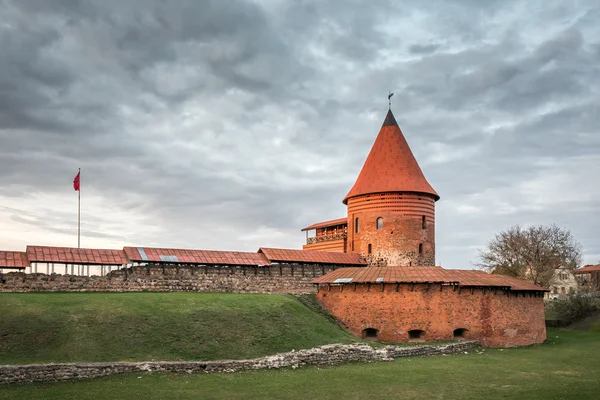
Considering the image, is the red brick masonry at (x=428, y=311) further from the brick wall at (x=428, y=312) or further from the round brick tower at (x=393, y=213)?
the round brick tower at (x=393, y=213)

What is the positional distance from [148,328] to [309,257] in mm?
11657

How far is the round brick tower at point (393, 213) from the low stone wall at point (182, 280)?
3643mm

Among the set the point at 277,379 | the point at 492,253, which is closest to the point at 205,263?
the point at 277,379

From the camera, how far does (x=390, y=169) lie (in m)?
32.1

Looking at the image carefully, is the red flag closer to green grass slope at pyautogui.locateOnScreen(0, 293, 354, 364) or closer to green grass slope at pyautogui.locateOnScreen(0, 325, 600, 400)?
green grass slope at pyautogui.locateOnScreen(0, 293, 354, 364)

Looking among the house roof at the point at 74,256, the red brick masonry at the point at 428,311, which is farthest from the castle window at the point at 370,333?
the house roof at the point at 74,256

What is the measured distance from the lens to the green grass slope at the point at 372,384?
547 inches

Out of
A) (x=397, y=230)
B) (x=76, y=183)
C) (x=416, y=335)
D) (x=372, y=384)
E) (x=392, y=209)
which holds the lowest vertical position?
(x=372, y=384)

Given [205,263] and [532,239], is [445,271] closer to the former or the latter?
[205,263]

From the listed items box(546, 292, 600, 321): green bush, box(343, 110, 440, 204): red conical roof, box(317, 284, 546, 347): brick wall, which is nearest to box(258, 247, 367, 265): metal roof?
box(317, 284, 546, 347): brick wall

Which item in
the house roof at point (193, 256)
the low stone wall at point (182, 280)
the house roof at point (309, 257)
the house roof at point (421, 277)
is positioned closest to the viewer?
the low stone wall at point (182, 280)

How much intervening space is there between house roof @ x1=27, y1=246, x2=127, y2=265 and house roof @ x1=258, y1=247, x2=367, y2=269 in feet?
22.4

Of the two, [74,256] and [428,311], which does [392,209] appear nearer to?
[428,311]

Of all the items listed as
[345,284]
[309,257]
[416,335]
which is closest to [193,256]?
[309,257]
